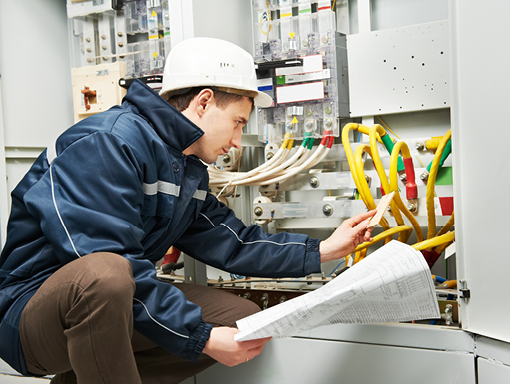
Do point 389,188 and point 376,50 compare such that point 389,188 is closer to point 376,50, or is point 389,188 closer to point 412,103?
point 412,103

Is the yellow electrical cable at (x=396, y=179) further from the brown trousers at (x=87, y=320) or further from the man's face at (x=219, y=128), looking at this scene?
the brown trousers at (x=87, y=320)

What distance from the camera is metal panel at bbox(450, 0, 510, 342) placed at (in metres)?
1.03

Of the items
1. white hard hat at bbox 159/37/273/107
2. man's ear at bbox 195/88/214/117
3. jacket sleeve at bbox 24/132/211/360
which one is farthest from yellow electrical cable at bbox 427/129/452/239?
jacket sleeve at bbox 24/132/211/360

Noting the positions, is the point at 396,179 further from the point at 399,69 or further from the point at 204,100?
the point at 204,100

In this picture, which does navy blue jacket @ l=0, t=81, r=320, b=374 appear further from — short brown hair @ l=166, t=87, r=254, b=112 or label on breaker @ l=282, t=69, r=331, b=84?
label on breaker @ l=282, t=69, r=331, b=84

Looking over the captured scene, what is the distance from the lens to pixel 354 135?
6.40 feet

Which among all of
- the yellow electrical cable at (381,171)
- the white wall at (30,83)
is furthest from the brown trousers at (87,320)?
the white wall at (30,83)

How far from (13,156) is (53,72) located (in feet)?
1.55

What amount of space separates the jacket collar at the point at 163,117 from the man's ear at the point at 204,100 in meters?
0.08

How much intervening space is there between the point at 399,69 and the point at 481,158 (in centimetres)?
81

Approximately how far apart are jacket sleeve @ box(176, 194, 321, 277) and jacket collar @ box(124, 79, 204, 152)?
0.33 metres

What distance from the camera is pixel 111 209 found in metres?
0.95

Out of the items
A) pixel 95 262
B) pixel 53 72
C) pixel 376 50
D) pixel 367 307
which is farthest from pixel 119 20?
pixel 367 307

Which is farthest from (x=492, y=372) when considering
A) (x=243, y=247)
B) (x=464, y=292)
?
(x=243, y=247)
